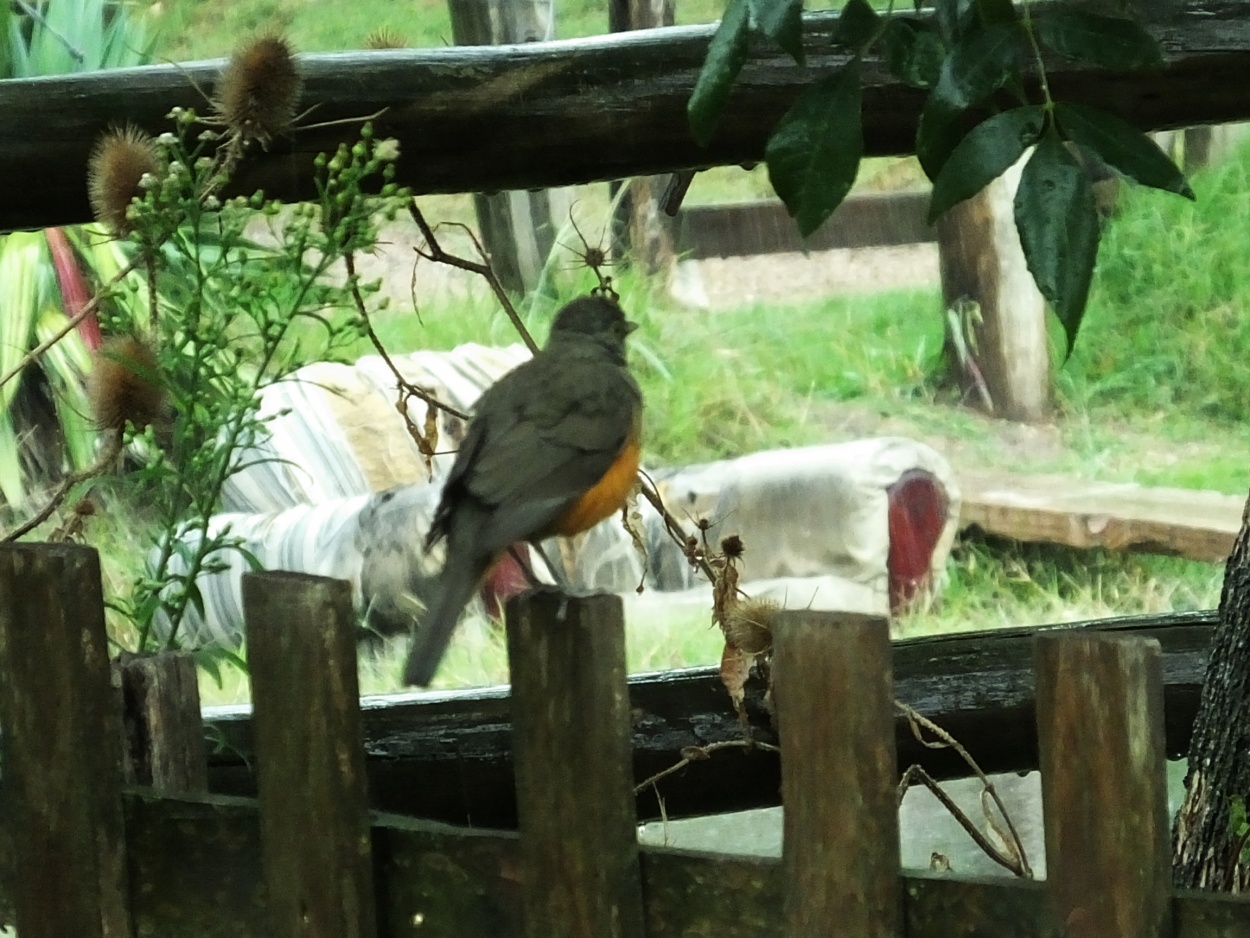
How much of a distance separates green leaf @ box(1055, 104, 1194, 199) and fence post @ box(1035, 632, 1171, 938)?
1.08ft

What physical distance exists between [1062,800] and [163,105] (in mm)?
1349

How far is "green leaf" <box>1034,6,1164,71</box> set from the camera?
1010mm

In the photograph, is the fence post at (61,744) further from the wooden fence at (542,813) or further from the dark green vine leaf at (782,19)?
the dark green vine leaf at (782,19)

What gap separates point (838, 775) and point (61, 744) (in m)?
0.63

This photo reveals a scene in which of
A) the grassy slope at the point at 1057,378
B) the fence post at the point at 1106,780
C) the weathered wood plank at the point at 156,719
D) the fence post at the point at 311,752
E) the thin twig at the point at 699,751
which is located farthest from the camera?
the grassy slope at the point at 1057,378

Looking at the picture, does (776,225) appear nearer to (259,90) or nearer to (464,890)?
(259,90)

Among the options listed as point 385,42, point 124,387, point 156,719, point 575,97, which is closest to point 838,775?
point 156,719

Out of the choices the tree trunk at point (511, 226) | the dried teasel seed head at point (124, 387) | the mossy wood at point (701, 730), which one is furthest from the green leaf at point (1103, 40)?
the tree trunk at point (511, 226)

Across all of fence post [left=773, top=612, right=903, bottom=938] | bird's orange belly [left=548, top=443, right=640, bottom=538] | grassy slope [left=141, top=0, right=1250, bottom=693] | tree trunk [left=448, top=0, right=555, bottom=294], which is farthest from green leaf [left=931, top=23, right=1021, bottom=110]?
grassy slope [left=141, top=0, right=1250, bottom=693]

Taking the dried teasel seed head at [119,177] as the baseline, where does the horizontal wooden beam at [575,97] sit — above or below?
above

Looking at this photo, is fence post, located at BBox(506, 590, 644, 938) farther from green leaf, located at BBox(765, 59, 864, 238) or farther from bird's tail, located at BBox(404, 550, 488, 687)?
green leaf, located at BBox(765, 59, 864, 238)

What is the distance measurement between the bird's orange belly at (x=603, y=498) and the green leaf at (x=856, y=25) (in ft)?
1.81

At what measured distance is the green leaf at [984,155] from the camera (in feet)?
3.18

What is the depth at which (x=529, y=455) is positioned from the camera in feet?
4.81
